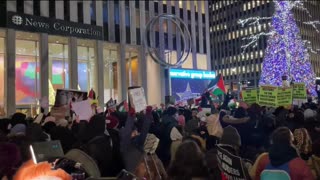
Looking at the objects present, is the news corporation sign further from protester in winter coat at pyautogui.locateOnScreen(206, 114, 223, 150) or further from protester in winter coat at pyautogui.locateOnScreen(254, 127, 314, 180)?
protester in winter coat at pyautogui.locateOnScreen(254, 127, 314, 180)

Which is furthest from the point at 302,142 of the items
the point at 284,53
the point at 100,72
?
the point at 100,72

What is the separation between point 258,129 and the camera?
29.8ft

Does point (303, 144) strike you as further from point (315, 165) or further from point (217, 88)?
point (217, 88)

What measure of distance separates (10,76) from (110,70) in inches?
373

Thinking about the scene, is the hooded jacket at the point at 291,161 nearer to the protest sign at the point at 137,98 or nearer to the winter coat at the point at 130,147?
the winter coat at the point at 130,147

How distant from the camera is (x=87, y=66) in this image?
34125 millimetres

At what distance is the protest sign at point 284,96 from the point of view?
13258mm

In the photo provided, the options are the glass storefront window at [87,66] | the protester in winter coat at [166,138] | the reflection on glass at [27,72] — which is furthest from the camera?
the glass storefront window at [87,66]

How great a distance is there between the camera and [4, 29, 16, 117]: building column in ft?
93.0

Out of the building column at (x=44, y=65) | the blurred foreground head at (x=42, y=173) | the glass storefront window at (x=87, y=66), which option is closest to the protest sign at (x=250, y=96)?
the blurred foreground head at (x=42, y=173)

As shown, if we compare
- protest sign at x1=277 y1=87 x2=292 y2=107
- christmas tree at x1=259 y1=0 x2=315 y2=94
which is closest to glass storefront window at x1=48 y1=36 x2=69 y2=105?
christmas tree at x1=259 y1=0 x2=315 y2=94

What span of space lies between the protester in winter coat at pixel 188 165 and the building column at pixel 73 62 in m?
29.2

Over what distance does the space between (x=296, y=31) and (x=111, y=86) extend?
15583 millimetres

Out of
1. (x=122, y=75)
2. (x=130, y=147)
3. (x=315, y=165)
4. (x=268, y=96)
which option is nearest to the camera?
(x=315, y=165)
